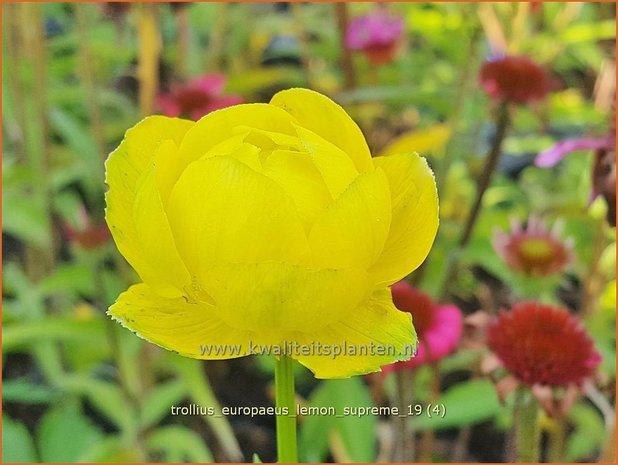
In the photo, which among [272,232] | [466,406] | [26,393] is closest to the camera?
[272,232]

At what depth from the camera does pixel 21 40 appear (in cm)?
115

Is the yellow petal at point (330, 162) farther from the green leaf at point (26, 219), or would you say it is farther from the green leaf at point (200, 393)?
the green leaf at point (26, 219)

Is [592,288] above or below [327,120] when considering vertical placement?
below

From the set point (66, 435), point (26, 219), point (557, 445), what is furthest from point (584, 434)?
point (26, 219)

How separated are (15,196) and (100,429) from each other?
0.30 metres

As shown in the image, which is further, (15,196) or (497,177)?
(497,177)

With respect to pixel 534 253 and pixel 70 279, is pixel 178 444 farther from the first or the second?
pixel 534 253

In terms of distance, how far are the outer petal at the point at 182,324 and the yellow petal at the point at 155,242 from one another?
13 millimetres

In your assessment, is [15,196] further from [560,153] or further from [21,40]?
[560,153]

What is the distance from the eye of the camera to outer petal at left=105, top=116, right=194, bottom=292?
323mm

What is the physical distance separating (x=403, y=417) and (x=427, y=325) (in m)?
0.08

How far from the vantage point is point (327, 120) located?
0.33 meters

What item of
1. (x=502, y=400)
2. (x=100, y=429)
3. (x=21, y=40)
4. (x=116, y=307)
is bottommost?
(x=100, y=429)

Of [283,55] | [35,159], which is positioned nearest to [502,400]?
[35,159]
